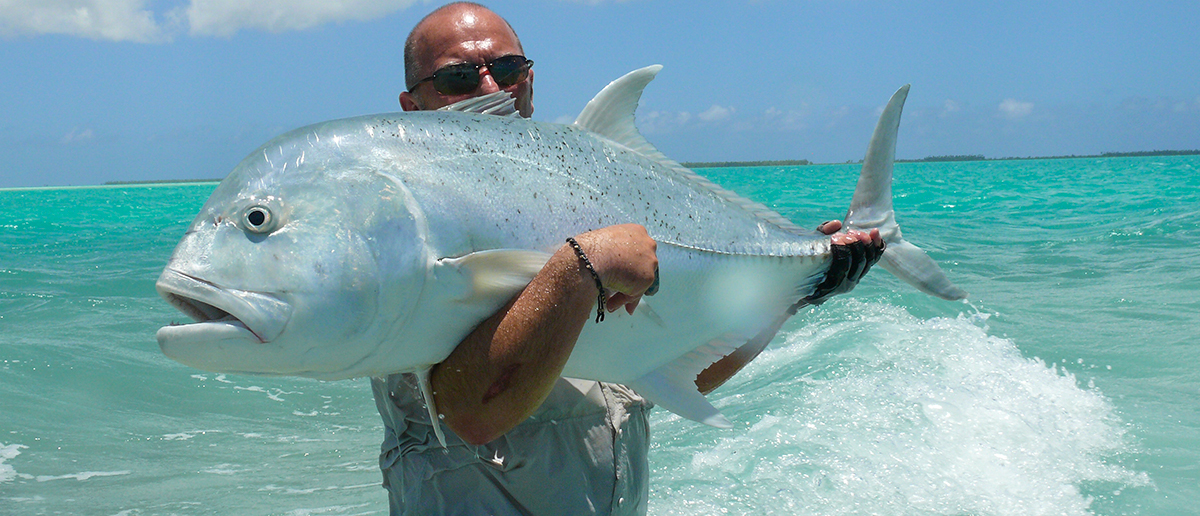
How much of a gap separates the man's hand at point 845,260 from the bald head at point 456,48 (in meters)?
1.11

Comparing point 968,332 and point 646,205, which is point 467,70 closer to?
point 646,205

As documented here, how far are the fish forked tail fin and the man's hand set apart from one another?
4.5 inches

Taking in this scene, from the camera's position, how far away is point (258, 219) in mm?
1532

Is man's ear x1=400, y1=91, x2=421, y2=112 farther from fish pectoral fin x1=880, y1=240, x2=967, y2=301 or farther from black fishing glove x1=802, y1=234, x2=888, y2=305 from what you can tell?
fish pectoral fin x1=880, y1=240, x2=967, y2=301

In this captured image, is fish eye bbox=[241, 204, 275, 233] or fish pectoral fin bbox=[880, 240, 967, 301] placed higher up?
fish eye bbox=[241, 204, 275, 233]

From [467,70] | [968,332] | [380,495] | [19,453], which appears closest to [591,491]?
[467,70]

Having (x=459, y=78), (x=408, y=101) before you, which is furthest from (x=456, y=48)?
(x=408, y=101)

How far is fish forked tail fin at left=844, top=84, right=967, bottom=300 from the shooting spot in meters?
2.62

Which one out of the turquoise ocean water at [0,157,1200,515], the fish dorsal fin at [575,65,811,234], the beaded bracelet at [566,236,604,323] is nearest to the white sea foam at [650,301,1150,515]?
the turquoise ocean water at [0,157,1200,515]

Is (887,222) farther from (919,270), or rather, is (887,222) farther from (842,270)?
(842,270)

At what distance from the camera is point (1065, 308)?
8.78 m

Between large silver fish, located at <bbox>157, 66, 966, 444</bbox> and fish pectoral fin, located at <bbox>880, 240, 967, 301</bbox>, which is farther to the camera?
fish pectoral fin, located at <bbox>880, 240, 967, 301</bbox>

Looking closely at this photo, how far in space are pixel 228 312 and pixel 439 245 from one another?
390 mm

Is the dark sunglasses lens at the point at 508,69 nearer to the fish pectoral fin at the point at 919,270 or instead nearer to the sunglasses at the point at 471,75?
the sunglasses at the point at 471,75
